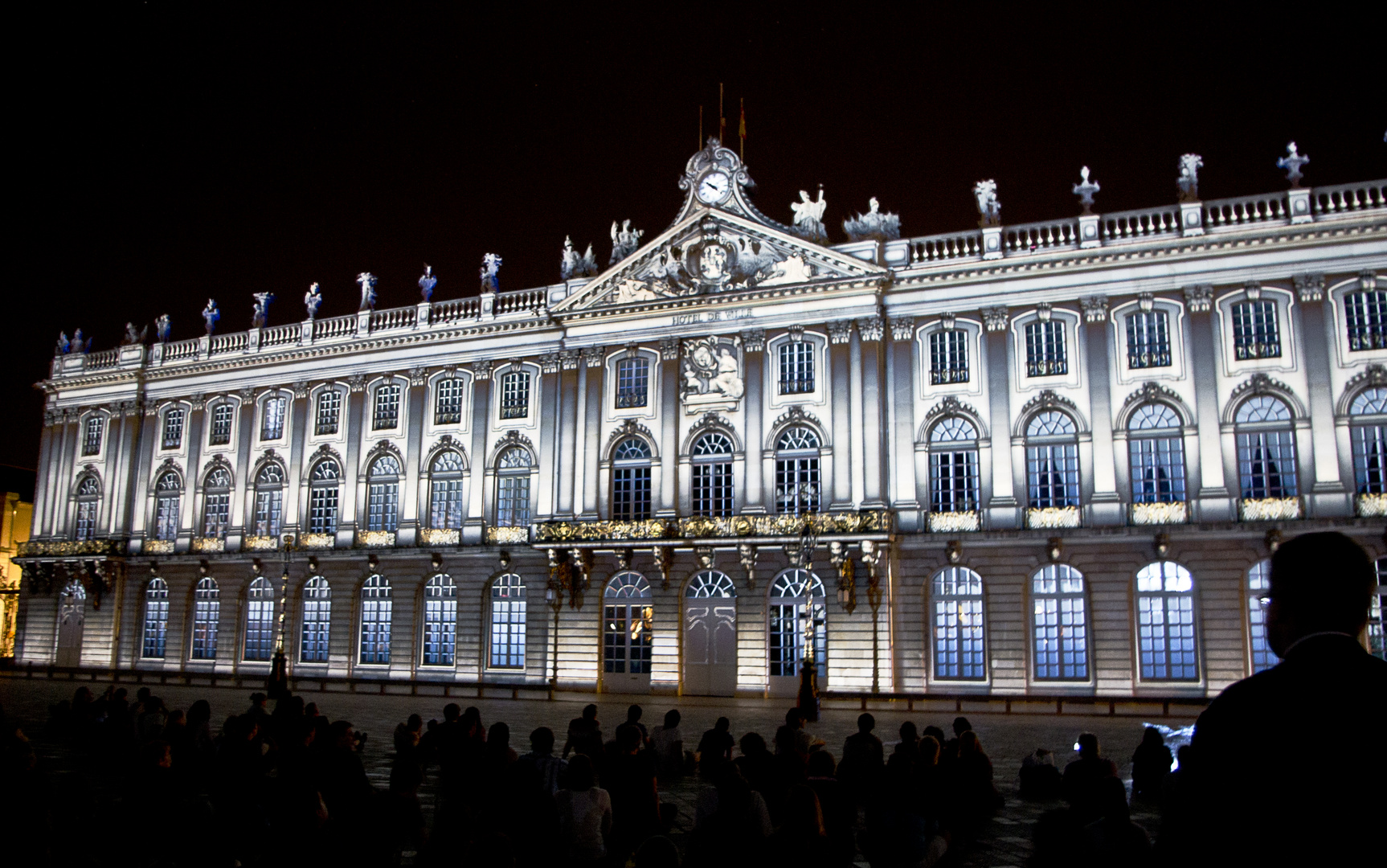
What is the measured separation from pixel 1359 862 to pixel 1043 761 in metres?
13.1

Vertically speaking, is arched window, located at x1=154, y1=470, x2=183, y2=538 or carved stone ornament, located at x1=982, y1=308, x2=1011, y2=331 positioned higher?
carved stone ornament, located at x1=982, y1=308, x2=1011, y2=331

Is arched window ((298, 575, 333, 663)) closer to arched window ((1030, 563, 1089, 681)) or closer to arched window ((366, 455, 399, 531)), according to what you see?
arched window ((366, 455, 399, 531))

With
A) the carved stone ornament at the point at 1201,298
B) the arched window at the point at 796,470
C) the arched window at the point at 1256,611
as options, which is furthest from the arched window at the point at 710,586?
the carved stone ornament at the point at 1201,298

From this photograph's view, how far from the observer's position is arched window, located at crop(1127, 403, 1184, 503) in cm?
3384

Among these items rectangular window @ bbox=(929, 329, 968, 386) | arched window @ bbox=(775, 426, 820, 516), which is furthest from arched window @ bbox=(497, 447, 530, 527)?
rectangular window @ bbox=(929, 329, 968, 386)

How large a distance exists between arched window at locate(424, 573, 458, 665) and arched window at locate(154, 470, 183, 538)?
14.0 meters

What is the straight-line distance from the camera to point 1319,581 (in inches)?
129

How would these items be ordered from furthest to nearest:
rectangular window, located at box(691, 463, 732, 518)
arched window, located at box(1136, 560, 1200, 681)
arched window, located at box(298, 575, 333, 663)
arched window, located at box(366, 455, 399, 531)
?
arched window, located at box(366, 455, 399, 531) → arched window, located at box(298, 575, 333, 663) → rectangular window, located at box(691, 463, 732, 518) → arched window, located at box(1136, 560, 1200, 681)

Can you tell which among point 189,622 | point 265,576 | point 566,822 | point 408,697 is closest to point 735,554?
point 408,697

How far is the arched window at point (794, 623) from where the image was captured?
3612 cm

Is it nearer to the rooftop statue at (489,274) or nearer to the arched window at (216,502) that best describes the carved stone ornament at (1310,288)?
the rooftop statue at (489,274)

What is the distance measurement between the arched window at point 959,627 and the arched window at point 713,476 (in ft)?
25.7

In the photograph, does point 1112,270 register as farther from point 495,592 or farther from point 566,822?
point 566,822

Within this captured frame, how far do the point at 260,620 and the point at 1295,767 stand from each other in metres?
47.8
